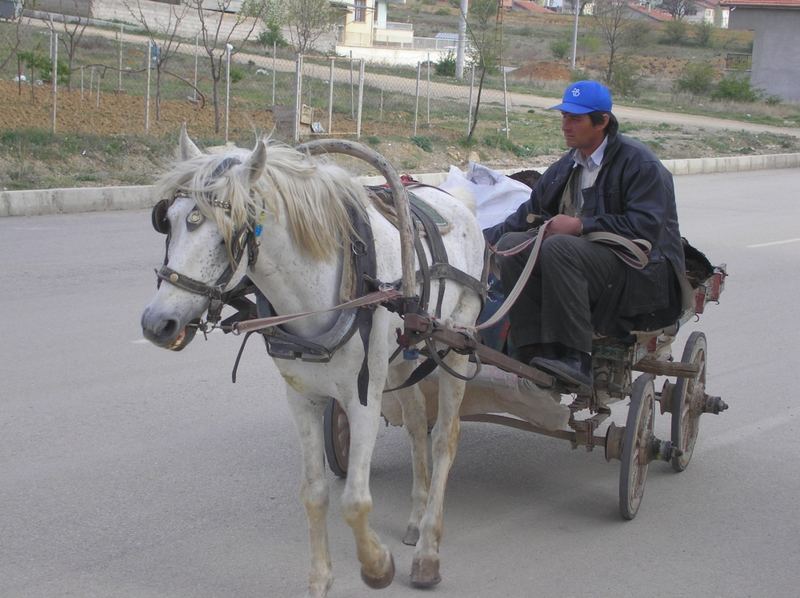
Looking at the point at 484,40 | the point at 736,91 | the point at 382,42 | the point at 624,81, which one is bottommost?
the point at 736,91

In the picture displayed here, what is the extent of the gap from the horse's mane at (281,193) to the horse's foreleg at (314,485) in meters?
0.60

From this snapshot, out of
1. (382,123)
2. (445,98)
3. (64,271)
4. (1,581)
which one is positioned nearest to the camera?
(1,581)

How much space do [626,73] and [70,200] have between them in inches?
1178

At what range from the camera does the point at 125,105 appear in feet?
63.1

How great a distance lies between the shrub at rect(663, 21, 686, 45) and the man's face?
72.5 m

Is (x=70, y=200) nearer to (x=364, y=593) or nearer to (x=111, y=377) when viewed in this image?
(x=111, y=377)

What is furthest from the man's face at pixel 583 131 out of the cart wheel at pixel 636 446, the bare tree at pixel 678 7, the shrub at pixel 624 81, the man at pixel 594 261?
the bare tree at pixel 678 7

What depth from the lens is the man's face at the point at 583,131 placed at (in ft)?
16.2

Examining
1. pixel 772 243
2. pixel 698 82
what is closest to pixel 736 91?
pixel 698 82

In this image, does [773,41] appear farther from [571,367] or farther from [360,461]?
[360,461]

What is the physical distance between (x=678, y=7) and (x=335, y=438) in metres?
102

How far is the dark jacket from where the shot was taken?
4.81 metres

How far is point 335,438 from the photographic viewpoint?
205 inches

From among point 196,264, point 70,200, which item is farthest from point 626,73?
point 196,264
